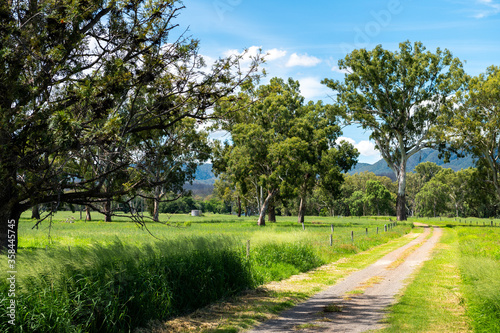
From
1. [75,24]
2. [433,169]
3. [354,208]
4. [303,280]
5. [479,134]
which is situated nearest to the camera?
[75,24]

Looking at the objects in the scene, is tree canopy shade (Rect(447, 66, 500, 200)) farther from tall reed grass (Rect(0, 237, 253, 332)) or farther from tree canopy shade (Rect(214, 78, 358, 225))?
tall reed grass (Rect(0, 237, 253, 332))

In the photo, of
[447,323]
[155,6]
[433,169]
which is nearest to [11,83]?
[155,6]

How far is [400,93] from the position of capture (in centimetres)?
6038

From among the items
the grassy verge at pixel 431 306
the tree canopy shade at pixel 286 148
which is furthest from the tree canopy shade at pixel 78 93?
the tree canopy shade at pixel 286 148

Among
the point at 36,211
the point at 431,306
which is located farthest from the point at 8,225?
the point at 431,306

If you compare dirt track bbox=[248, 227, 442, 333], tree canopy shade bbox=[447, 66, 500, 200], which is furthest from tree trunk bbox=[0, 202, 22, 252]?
tree canopy shade bbox=[447, 66, 500, 200]

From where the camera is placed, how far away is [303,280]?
1608 cm

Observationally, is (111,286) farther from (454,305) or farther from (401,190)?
(401,190)

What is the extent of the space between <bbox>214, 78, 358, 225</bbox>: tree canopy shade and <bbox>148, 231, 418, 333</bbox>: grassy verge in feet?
104

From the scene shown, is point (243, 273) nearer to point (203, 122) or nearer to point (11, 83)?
point (203, 122)

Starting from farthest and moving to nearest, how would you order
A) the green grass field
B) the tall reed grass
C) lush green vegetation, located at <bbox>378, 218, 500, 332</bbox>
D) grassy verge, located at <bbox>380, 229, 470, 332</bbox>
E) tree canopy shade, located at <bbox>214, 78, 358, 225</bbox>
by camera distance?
tree canopy shade, located at <bbox>214, 78, 358, 225</bbox>, grassy verge, located at <bbox>380, 229, 470, 332</bbox>, lush green vegetation, located at <bbox>378, 218, 500, 332</bbox>, the green grass field, the tall reed grass

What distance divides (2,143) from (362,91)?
196 feet

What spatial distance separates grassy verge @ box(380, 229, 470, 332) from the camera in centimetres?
966

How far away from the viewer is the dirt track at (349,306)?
31.8ft
